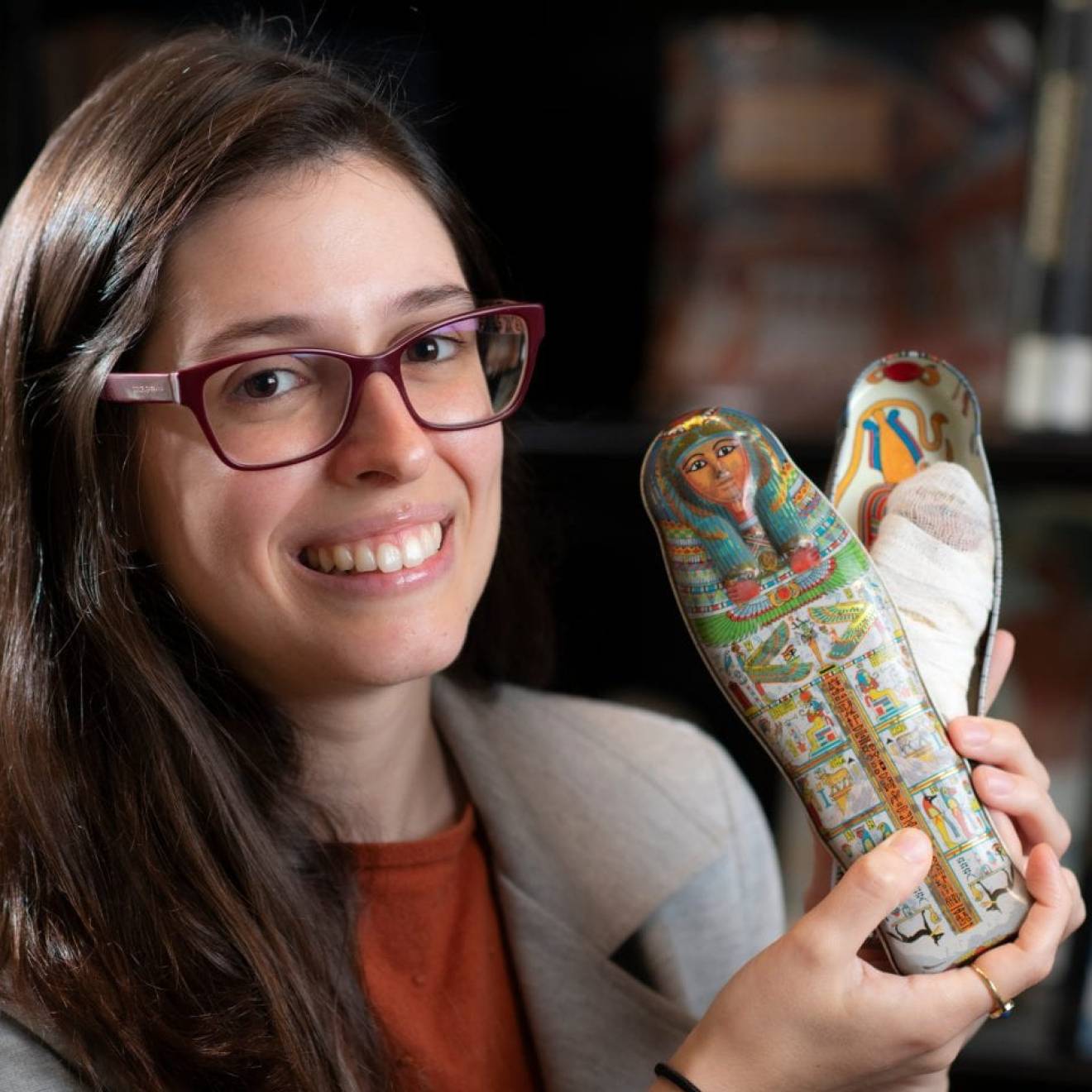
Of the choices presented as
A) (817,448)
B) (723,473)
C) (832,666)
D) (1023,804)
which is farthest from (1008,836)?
(817,448)

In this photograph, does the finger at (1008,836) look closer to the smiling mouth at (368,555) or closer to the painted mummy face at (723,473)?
the painted mummy face at (723,473)

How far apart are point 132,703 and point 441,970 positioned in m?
0.28

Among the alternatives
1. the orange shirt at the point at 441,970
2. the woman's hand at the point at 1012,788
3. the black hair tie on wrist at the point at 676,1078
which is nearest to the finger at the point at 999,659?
the woman's hand at the point at 1012,788

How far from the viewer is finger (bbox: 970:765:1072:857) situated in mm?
714

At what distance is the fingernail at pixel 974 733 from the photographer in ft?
2.35

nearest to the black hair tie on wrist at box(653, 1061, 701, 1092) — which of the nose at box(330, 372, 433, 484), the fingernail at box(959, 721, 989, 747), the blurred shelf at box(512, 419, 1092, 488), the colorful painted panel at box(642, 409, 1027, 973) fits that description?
the colorful painted panel at box(642, 409, 1027, 973)

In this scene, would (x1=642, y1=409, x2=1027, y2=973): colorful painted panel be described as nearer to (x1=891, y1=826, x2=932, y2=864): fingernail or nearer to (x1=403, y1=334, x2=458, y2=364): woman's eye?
(x1=891, y1=826, x2=932, y2=864): fingernail

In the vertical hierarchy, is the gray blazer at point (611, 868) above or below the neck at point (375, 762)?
below

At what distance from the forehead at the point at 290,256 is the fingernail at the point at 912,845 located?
406 mm

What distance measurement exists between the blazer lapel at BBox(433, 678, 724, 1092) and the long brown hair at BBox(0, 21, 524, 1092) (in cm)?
14

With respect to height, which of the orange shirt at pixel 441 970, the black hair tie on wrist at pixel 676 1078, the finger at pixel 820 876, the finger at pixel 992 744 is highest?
the finger at pixel 992 744

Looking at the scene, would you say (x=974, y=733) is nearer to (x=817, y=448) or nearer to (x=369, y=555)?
(x=369, y=555)

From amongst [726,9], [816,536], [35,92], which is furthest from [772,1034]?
[35,92]

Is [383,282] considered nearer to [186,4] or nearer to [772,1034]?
[772,1034]
